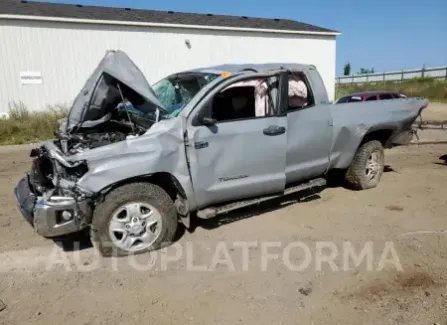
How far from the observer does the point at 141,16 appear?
18203 millimetres

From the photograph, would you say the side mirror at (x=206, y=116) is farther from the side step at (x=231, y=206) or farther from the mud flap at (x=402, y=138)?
the mud flap at (x=402, y=138)

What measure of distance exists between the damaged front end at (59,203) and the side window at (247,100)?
1588 millimetres

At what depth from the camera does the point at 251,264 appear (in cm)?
388

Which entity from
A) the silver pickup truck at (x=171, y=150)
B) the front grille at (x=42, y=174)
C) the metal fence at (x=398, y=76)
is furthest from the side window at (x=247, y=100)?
the metal fence at (x=398, y=76)

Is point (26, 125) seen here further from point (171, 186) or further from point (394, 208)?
point (394, 208)

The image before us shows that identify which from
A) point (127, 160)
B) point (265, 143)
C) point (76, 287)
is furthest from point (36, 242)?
point (265, 143)

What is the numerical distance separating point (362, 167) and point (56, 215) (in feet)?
14.1

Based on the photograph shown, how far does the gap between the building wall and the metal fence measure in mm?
20666

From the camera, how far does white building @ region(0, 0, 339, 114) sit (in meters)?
14.8

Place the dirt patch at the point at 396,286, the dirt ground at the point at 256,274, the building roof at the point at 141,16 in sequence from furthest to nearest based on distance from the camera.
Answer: the building roof at the point at 141,16
the dirt patch at the point at 396,286
the dirt ground at the point at 256,274

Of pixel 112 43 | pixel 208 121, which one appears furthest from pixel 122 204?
pixel 112 43

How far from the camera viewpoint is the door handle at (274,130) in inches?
180

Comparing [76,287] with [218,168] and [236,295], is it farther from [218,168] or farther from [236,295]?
[218,168]

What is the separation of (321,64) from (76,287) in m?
21.1
